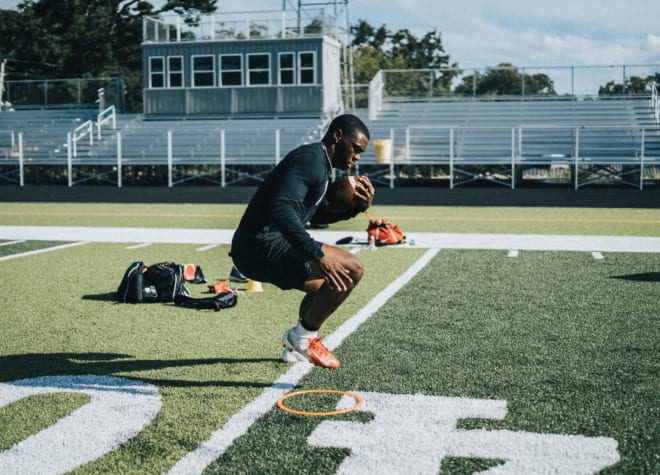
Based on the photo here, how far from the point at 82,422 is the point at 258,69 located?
31.7 m

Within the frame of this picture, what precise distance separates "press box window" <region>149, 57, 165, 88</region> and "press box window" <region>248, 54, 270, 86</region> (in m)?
3.97

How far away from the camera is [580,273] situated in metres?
8.74

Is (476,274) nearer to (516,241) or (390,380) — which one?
(516,241)

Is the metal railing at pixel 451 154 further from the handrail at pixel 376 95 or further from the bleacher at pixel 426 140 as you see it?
the handrail at pixel 376 95

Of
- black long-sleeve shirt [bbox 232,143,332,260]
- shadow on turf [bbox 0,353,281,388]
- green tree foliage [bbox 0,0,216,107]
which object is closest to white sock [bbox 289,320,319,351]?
shadow on turf [bbox 0,353,281,388]

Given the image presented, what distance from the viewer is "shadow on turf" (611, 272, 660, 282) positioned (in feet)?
27.1

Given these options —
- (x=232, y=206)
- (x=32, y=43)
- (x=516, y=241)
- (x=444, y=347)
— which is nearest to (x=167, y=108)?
(x=232, y=206)

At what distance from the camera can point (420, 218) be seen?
53.3 ft

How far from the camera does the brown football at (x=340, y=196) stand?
4.63 metres

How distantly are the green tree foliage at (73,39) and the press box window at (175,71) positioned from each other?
17.0m

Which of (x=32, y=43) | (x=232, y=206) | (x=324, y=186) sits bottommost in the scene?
(x=232, y=206)

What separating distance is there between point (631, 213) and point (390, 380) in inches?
560

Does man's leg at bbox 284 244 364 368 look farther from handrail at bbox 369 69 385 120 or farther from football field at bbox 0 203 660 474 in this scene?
handrail at bbox 369 69 385 120

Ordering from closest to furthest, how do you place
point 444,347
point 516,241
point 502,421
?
point 502,421
point 444,347
point 516,241
